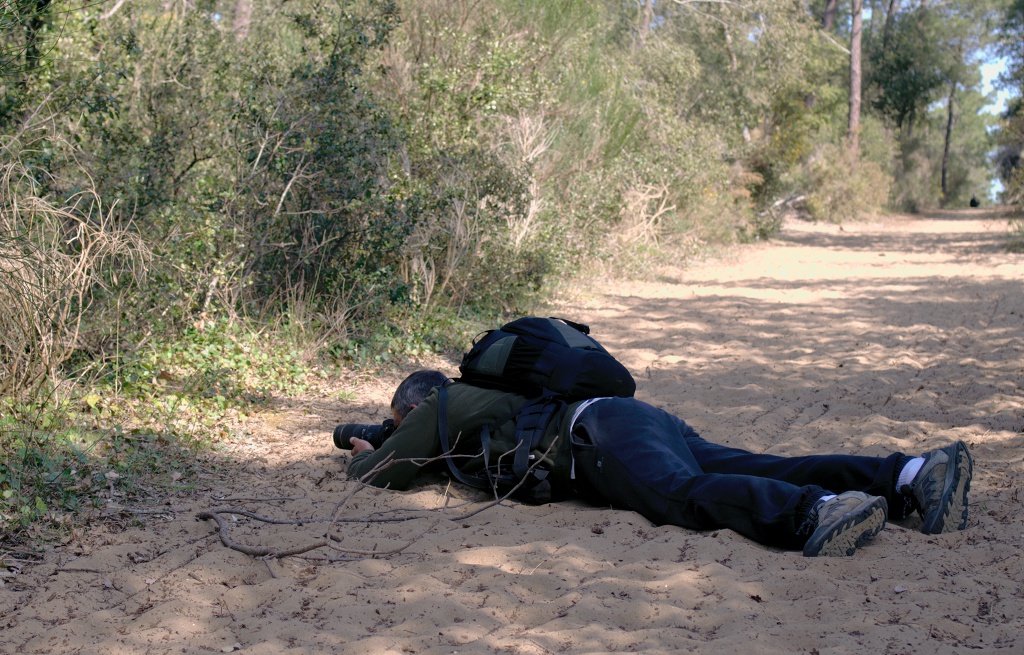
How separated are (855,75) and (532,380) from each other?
29605mm

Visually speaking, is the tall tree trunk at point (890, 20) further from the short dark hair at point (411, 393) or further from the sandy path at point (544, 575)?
the short dark hair at point (411, 393)

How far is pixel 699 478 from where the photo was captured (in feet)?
11.8

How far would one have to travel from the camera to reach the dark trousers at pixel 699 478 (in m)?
3.40

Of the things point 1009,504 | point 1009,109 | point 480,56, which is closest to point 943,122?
point 1009,109

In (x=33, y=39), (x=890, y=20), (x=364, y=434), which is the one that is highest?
(x=890, y=20)

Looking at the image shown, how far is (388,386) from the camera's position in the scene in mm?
6719

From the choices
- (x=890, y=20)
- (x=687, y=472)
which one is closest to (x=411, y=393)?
(x=687, y=472)

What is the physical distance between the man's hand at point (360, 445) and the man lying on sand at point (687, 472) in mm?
131

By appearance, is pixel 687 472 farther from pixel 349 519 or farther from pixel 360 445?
pixel 360 445

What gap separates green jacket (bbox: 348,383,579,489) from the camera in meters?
3.90

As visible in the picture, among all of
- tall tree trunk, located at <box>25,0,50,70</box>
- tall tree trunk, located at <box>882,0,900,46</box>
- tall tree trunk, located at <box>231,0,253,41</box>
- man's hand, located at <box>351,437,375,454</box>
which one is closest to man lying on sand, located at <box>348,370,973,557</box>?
man's hand, located at <box>351,437,375,454</box>

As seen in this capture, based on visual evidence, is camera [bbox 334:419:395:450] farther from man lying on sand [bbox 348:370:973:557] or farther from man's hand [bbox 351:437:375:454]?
man lying on sand [bbox 348:370:973:557]

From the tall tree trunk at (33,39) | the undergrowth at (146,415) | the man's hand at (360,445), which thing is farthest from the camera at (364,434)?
the tall tree trunk at (33,39)

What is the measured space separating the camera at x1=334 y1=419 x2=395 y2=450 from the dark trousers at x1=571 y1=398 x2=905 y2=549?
44.4 inches
